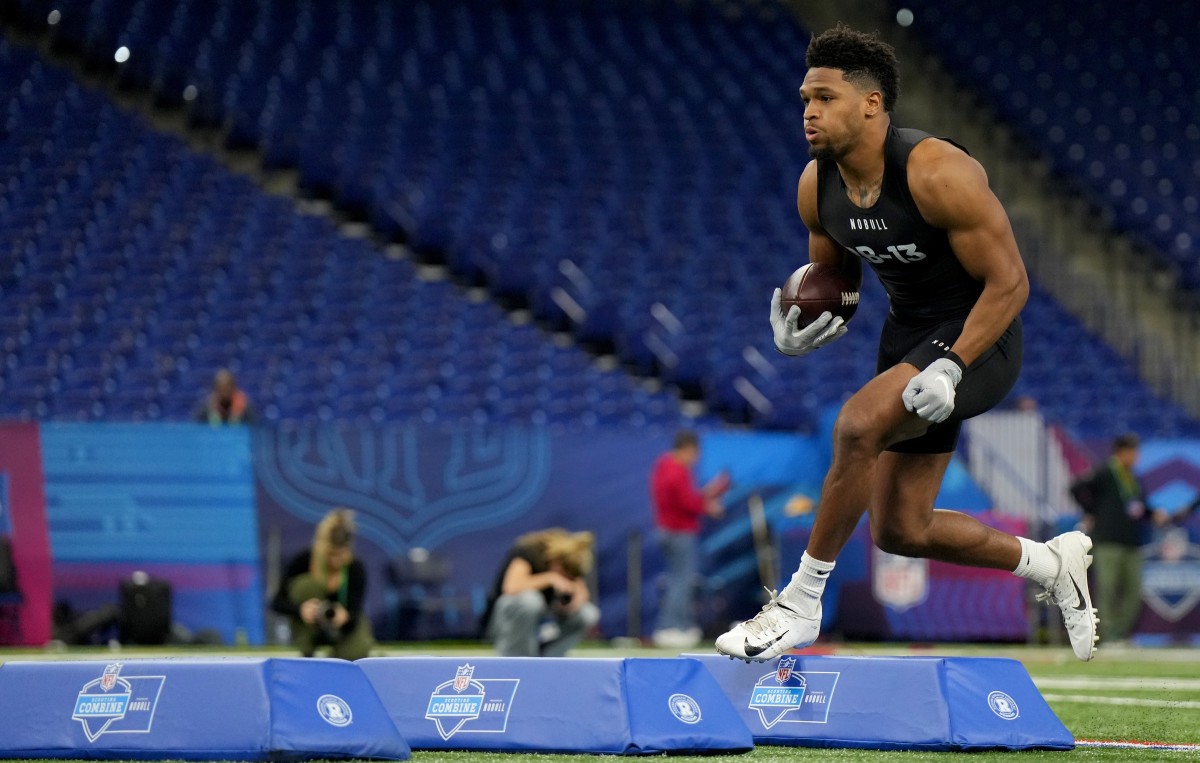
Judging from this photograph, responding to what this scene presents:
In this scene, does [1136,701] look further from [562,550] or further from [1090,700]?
[562,550]

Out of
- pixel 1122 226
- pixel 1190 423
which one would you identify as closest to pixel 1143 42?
pixel 1122 226

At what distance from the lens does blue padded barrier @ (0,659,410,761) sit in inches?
200

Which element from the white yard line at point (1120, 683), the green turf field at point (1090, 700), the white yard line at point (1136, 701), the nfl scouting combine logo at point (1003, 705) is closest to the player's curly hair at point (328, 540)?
the green turf field at point (1090, 700)

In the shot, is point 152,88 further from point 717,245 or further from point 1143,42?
point 1143,42

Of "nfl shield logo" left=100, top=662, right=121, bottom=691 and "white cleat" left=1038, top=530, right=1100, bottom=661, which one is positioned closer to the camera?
"nfl shield logo" left=100, top=662, right=121, bottom=691

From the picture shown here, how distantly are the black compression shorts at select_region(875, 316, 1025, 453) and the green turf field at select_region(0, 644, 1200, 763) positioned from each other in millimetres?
1047

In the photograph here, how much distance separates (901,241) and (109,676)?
282cm

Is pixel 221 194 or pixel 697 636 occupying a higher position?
pixel 221 194

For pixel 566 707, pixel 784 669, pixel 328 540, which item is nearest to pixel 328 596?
pixel 328 540

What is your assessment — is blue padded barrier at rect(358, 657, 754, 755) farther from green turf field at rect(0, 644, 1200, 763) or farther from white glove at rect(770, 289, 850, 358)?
white glove at rect(770, 289, 850, 358)

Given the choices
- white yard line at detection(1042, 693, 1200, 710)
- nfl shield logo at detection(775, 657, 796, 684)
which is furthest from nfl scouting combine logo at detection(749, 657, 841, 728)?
white yard line at detection(1042, 693, 1200, 710)

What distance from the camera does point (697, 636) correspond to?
47.6ft

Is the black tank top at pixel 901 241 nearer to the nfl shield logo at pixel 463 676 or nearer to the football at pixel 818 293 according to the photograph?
the football at pixel 818 293

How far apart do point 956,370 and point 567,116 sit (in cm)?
1691
